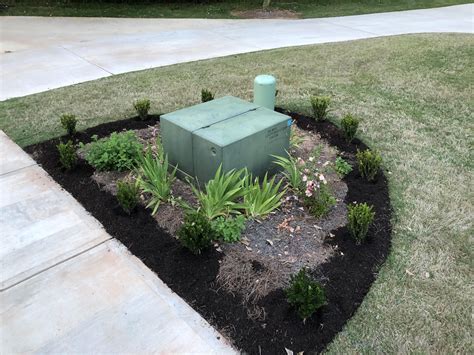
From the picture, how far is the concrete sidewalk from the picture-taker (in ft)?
9.19

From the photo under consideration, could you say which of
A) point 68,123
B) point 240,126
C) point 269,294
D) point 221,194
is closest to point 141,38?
point 68,123

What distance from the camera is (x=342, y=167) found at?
4.77 m

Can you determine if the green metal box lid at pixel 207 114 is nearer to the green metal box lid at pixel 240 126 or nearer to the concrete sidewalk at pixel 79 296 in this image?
the green metal box lid at pixel 240 126

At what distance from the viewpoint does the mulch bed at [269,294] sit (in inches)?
113

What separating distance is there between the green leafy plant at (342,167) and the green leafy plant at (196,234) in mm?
1893

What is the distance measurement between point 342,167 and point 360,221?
134cm

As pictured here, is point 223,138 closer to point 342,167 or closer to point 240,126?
point 240,126

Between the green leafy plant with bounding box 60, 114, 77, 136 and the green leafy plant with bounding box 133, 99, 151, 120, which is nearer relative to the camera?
the green leafy plant with bounding box 60, 114, 77, 136

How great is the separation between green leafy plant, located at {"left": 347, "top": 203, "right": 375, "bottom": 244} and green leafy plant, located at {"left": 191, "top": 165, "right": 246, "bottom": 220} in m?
0.97

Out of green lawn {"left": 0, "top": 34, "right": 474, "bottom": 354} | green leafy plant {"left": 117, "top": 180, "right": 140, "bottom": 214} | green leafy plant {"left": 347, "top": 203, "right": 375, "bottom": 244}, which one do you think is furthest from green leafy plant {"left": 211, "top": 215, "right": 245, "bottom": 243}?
green lawn {"left": 0, "top": 34, "right": 474, "bottom": 354}

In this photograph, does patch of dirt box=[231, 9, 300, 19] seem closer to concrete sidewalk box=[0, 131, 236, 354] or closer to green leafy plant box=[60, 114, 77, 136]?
green leafy plant box=[60, 114, 77, 136]

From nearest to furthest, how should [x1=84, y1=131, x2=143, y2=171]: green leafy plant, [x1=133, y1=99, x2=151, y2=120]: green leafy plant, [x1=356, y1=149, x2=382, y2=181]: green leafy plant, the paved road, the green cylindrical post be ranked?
[x1=356, y1=149, x2=382, y2=181]: green leafy plant, [x1=84, y1=131, x2=143, y2=171]: green leafy plant, the green cylindrical post, [x1=133, y1=99, x2=151, y2=120]: green leafy plant, the paved road

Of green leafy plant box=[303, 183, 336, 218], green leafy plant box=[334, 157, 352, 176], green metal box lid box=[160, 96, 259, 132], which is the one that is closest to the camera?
green leafy plant box=[303, 183, 336, 218]

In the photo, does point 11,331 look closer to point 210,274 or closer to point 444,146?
point 210,274
